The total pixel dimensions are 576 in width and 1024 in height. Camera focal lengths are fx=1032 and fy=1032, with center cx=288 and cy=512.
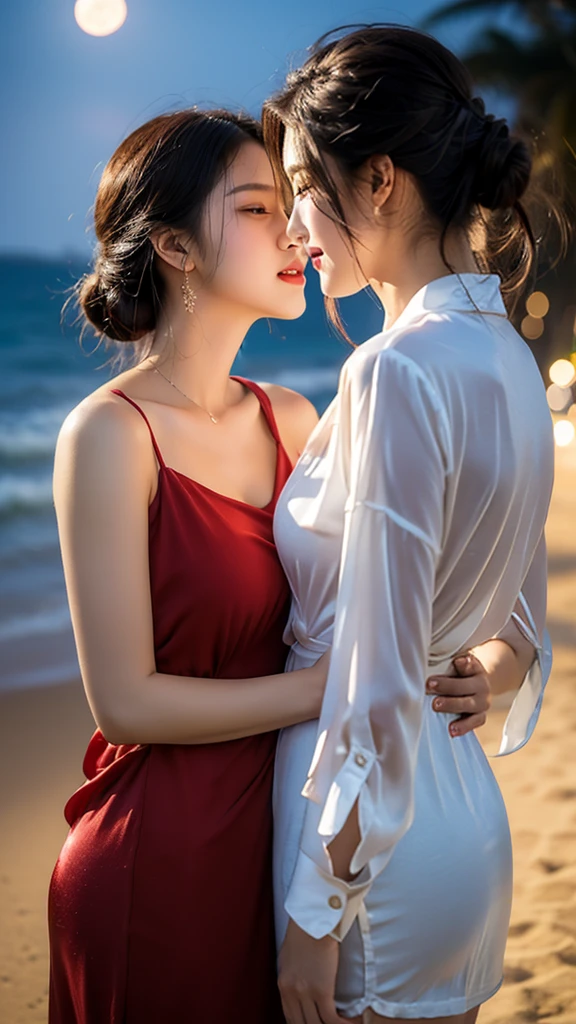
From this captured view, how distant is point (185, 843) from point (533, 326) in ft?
51.7

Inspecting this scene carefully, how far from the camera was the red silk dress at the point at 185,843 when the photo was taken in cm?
159

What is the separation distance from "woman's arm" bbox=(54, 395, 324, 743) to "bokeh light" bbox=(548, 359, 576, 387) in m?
11.8

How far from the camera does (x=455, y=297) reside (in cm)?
136

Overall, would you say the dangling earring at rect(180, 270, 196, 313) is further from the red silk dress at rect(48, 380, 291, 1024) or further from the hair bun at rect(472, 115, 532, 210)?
the hair bun at rect(472, 115, 532, 210)

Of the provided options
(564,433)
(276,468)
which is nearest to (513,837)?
(276,468)

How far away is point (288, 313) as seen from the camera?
6.16ft

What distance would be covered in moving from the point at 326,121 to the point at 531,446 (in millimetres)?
512

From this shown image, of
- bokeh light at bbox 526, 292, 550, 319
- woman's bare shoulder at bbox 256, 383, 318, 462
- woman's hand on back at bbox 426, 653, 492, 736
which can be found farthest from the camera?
bokeh light at bbox 526, 292, 550, 319

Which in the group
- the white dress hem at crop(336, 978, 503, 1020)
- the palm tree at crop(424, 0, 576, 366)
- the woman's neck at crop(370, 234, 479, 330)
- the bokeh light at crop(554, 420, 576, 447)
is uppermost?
the palm tree at crop(424, 0, 576, 366)

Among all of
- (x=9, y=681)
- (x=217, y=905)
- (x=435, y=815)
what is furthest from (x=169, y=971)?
(x=9, y=681)

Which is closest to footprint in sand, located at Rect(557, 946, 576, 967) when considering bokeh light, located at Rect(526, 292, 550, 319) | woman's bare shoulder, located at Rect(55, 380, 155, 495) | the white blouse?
the white blouse

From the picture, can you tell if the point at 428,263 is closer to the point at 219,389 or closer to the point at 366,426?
the point at 366,426

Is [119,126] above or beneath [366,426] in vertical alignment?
above

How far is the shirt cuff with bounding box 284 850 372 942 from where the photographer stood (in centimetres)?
125
